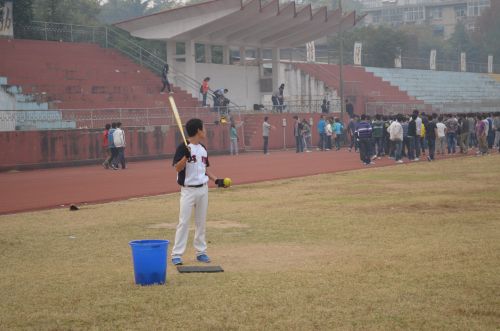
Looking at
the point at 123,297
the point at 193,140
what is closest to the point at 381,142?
the point at 193,140

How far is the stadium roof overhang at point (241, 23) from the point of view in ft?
150

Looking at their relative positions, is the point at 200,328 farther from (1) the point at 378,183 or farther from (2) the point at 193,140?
(1) the point at 378,183

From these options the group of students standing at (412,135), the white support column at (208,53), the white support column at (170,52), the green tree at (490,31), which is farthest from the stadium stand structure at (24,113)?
the green tree at (490,31)

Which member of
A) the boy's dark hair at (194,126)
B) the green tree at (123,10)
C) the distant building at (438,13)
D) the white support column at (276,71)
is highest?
the distant building at (438,13)

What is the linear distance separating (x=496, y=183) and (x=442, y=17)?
383 ft

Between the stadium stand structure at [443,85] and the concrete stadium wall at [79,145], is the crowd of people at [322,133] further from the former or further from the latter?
the stadium stand structure at [443,85]

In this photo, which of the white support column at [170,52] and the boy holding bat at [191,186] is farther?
the white support column at [170,52]

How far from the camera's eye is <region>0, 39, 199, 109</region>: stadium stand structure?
124ft

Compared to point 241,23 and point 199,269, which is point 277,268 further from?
point 241,23

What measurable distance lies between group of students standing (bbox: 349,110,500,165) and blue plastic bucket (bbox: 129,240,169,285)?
2234 cm

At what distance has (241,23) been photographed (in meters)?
48.8

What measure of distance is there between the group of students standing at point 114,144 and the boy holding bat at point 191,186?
20494mm

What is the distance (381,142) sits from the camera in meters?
34.6

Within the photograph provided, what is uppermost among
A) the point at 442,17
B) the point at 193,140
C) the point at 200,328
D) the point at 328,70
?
the point at 442,17
